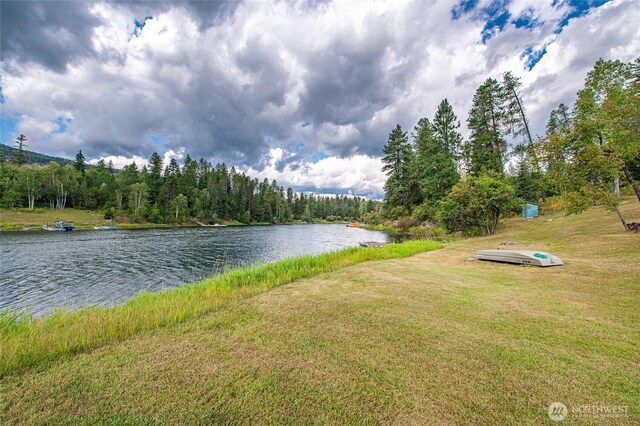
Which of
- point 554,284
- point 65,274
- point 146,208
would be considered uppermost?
point 146,208

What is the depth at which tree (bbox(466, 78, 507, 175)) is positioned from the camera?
35.7m

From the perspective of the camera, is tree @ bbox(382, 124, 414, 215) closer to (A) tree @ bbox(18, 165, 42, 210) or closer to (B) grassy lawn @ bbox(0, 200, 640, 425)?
→ (B) grassy lawn @ bbox(0, 200, 640, 425)

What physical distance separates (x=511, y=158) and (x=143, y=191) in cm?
7745

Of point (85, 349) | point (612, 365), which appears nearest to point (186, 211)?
point (85, 349)

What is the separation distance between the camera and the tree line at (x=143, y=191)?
59.4 metres

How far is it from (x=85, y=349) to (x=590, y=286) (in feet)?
38.2

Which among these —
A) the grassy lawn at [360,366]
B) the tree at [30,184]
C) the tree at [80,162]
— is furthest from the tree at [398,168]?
the tree at [80,162]

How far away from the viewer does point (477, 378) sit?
317 centimetres

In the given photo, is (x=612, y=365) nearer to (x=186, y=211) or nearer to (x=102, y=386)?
(x=102, y=386)

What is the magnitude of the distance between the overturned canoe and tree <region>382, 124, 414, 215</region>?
123 ft

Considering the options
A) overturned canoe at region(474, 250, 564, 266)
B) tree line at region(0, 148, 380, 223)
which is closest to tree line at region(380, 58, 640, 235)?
A: overturned canoe at region(474, 250, 564, 266)

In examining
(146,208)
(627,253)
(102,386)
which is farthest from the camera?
(146,208)

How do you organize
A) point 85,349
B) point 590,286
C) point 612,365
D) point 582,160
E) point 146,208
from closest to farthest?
point 612,365 < point 85,349 < point 590,286 < point 582,160 < point 146,208

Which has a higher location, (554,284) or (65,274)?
(554,284)
